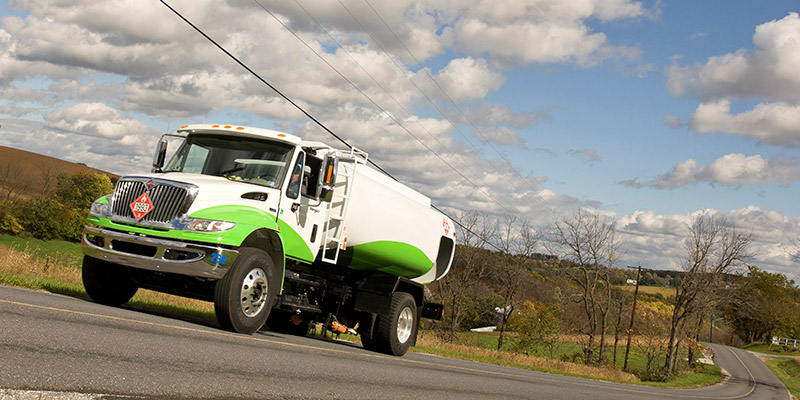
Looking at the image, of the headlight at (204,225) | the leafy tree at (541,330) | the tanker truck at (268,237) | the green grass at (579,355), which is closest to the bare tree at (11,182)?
the green grass at (579,355)

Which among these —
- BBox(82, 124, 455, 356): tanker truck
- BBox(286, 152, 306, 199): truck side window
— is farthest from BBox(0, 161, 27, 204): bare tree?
BBox(286, 152, 306, 199): truck side window

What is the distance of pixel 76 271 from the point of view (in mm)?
16375

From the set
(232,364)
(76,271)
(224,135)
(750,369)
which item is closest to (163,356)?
(232,364)

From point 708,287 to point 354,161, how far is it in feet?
169

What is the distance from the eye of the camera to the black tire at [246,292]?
8.76m

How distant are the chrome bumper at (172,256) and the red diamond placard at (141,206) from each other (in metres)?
0.30

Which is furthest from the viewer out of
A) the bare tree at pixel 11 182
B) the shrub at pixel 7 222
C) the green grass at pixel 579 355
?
the bare tree at pixel 11 182

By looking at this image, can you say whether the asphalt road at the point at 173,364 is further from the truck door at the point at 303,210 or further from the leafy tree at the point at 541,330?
the leafy tree at the point at 541,330

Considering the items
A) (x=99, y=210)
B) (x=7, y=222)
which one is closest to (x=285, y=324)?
(x=99, y=210)

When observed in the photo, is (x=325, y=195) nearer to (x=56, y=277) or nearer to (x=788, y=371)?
(x=56, y=277)

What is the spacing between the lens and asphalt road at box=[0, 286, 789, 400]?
4848mm

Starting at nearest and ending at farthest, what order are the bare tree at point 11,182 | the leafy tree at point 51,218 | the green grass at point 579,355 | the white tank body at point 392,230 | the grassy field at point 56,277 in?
1. the white tank body at point 392,230
2. the grassy field at point 56,277
3. the green grass at point 579,355
4. the leafy tree at point 51,218
5. the bare tree at point 11,182

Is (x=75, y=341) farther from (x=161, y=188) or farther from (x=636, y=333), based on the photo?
(x=636, y=333)

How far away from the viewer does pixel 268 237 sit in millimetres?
9797
